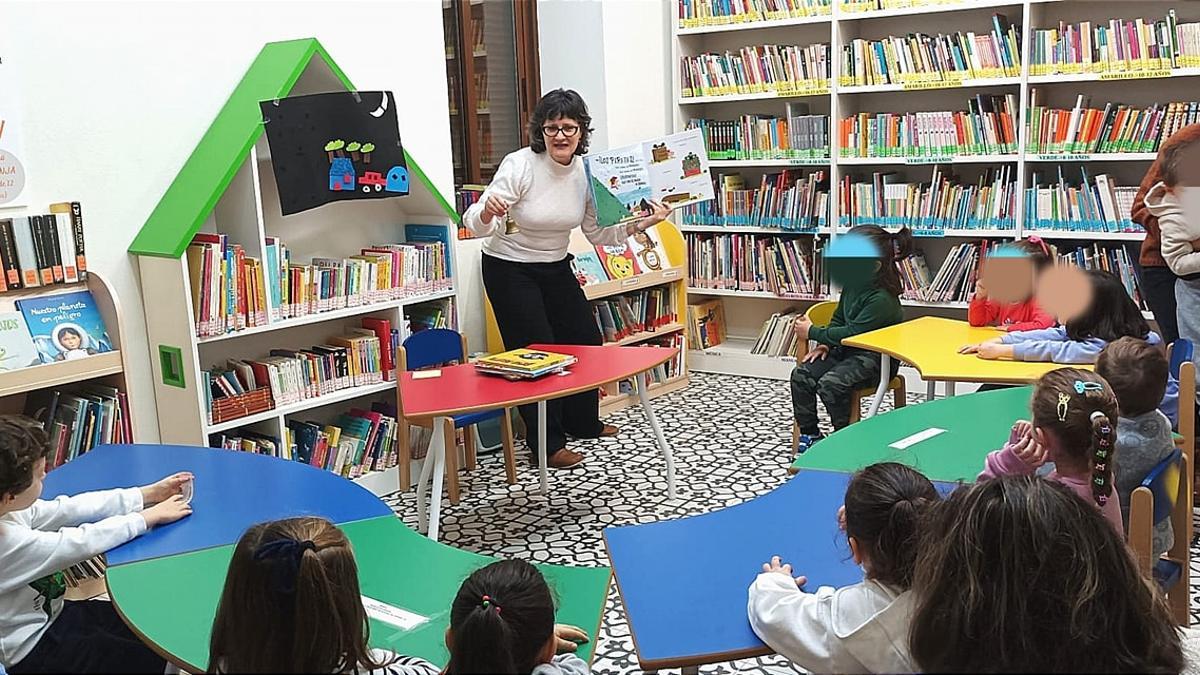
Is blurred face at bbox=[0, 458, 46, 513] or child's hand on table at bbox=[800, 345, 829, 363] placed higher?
blurred face at bbox=[0, 458, 46, 513]

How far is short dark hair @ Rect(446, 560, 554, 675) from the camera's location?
4.58 ft

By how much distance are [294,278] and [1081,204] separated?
3717 mm

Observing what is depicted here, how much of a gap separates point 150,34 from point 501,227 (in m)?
1.53

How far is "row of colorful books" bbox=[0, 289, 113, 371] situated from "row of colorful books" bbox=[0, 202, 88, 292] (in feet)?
0.22

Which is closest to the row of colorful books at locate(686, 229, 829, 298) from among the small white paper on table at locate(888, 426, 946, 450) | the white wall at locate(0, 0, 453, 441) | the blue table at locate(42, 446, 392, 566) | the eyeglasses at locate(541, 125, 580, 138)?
the eyeglasses at locate(541, 125, 580, 138)

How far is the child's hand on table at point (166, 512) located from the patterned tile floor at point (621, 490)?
1171 mm

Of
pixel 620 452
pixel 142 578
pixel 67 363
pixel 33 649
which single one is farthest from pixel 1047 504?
pixel 620 452

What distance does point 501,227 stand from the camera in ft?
14.5

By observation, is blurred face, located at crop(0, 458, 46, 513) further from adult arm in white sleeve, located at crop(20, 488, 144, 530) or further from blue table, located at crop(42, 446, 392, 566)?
blue table, located at crop(42, 446, 392, 566)

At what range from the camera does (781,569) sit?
6.10 feet

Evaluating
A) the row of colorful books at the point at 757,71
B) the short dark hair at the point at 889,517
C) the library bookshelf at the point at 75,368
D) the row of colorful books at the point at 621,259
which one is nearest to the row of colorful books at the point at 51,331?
the library bookshelf at the point at 75,368

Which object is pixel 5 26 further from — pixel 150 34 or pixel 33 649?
pixel 33 649

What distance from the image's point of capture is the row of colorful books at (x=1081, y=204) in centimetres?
489

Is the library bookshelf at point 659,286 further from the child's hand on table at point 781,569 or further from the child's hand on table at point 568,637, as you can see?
the child's hand on table at point 568,637
